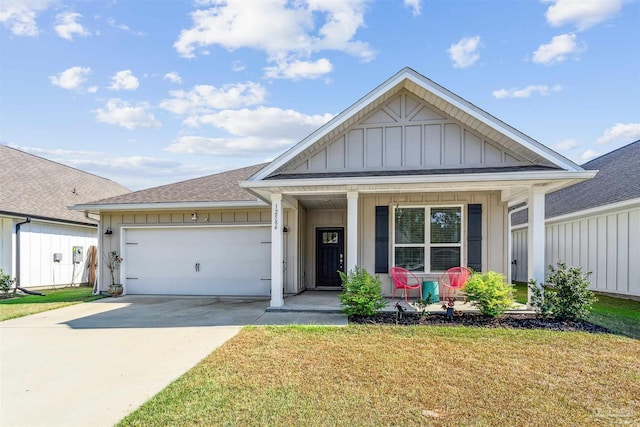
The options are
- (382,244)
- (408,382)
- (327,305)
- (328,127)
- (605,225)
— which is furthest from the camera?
(605,225)

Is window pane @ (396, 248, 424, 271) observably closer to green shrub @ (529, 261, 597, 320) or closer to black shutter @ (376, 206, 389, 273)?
black shutter @ (376, 206, 389, 273)

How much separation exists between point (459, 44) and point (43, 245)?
50.1 ft

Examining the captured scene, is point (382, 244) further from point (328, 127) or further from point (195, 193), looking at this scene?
point (195, 193)

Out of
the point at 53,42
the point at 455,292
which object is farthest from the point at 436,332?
the point at 53,42

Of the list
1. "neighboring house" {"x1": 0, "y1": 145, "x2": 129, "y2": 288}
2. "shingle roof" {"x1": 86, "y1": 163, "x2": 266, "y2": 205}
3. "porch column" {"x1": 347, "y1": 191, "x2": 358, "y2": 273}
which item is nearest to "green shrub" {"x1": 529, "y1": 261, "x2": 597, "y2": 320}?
"porch column" {"x1": 347, "y1": 191, "x2": 358, "y2": 273}

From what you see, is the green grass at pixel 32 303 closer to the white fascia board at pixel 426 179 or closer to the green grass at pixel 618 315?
the white fascia board at pixel 426 179

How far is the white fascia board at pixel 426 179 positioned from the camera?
6.62 metres

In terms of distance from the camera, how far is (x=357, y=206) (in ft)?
27.7

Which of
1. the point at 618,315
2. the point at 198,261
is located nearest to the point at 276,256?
the point at 198,261

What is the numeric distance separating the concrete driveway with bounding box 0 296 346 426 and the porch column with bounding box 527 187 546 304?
3.93 metres

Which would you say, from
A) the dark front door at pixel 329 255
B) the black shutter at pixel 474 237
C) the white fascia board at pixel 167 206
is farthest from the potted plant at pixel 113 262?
the black shutter at pixel 474 237

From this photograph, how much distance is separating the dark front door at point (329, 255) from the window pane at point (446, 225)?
344 cm

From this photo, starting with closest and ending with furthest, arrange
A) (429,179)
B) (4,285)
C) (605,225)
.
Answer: (429,179), (605,225), (4,285)

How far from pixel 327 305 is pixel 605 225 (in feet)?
28.7
